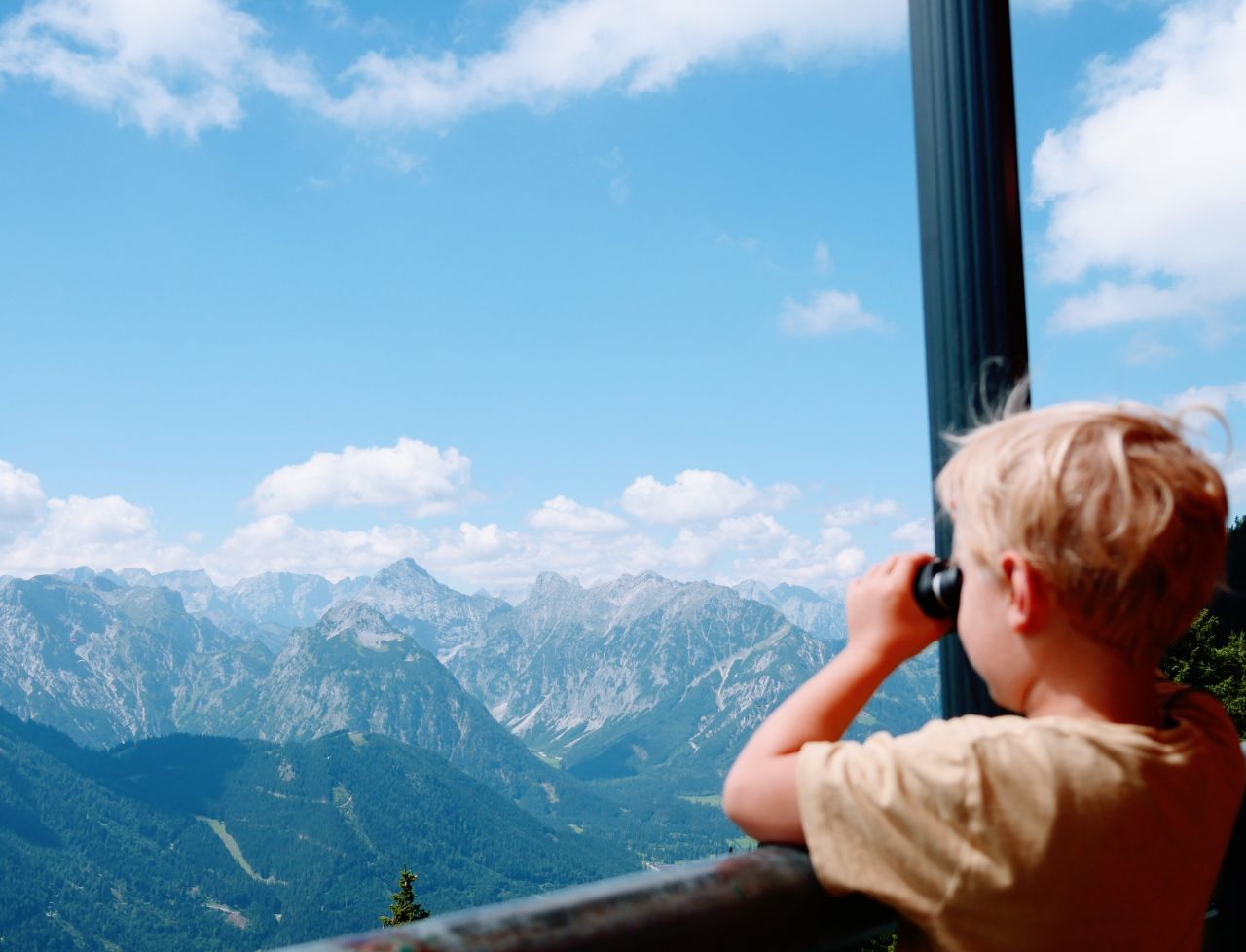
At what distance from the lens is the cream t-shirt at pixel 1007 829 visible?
794 mm

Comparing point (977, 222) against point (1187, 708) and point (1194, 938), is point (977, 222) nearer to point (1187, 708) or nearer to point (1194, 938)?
point (1187, 708)

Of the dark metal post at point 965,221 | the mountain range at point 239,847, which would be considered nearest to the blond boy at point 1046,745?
the dark metal post at point 965,221

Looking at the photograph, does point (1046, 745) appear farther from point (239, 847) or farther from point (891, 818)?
point (239, 847)

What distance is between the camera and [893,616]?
0.97 meters

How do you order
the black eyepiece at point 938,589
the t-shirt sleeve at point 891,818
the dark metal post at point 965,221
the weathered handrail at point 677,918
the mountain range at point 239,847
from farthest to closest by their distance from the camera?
the mountain range at point 239,847, the dark metal post at point 965,221, the black eyepiece at point 938,589, the t-shirt sleeve at point 891,818, the weathered handrail at point 677,918

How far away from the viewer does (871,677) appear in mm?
940

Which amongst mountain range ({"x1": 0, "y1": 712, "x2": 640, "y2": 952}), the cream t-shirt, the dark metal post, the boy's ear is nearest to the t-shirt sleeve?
the cream t-shirt

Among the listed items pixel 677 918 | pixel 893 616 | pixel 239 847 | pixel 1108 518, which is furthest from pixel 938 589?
pixel 239 847

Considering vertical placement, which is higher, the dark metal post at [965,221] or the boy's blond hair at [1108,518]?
the dark metal post at [965,221]

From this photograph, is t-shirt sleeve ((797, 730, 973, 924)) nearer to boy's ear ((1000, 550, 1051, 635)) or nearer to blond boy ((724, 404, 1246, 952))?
blond boy ((724, 404, 1246, 952))

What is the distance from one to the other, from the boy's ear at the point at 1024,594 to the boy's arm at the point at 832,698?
0.10 metres

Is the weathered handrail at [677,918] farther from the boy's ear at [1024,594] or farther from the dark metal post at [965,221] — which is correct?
the dark metal post at [965,221]

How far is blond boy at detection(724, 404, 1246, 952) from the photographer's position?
2.62 ft

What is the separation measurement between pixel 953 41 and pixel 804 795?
928 millimetres
